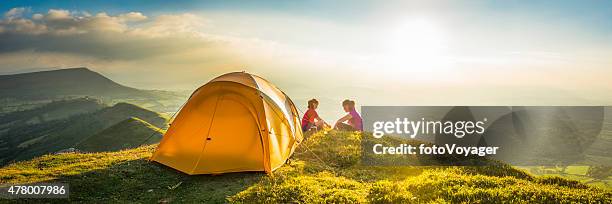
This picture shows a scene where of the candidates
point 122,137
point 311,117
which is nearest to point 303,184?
point 311,117

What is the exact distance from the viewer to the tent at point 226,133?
15.1m

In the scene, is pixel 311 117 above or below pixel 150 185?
above

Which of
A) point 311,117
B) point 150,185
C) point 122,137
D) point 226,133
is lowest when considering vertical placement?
point 122,137

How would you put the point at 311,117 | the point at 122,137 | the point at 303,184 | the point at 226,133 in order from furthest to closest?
the point at 122,137 < the point at 311,117 < the point at 226,133 < the point at 303,184

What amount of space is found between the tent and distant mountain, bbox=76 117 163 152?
105 m

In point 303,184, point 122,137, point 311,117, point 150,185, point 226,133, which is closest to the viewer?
point 303,184

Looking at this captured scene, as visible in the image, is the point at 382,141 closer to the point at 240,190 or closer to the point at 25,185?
the point at 240,190

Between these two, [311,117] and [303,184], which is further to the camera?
[311,117]

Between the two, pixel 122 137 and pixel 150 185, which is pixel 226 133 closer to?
pixel 150 185

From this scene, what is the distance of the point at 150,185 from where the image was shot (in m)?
13.7

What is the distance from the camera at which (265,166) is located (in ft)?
49.4

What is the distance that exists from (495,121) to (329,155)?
19628 centimetres

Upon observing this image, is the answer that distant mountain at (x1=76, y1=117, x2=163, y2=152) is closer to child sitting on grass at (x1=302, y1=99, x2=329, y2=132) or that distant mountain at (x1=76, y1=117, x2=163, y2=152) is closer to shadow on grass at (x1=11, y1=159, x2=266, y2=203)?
child sitting on grass at (x1=302, y1=99, x2=329, y2=132)

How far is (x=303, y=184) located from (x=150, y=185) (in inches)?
217
